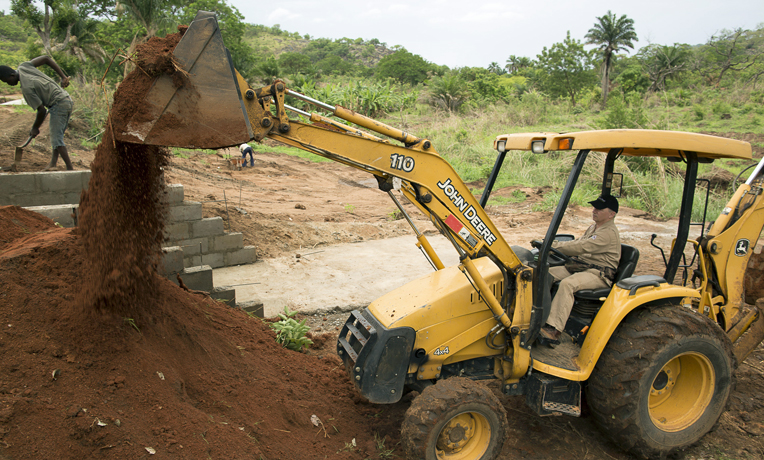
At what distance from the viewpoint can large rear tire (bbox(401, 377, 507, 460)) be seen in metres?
3.08

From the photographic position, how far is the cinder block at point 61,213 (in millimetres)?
5164

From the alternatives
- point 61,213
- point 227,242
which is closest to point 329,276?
point 227,242

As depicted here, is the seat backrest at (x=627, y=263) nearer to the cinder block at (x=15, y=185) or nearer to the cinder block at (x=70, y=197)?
the cinder block at (x=70, y=197)

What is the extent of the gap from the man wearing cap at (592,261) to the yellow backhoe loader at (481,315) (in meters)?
0.11

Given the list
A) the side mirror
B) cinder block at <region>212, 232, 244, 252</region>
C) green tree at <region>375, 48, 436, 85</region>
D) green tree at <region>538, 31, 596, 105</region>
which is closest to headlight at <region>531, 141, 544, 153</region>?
the side mirror

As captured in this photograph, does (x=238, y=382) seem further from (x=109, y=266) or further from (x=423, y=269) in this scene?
(x=423, y=269)

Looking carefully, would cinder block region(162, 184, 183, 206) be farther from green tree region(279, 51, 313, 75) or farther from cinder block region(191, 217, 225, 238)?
green tree region(279, 51, 313, 75)

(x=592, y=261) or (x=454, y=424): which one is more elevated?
(x=592, y=261)

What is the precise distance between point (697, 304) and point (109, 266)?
189 inches

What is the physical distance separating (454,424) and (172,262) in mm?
3357

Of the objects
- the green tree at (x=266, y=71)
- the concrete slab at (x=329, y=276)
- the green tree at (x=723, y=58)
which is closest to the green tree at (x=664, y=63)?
the green tree at (x=723, y=58)

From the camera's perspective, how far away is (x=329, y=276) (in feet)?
24.2

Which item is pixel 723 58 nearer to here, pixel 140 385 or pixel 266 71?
pixel 266 71

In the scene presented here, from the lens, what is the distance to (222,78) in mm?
2729
